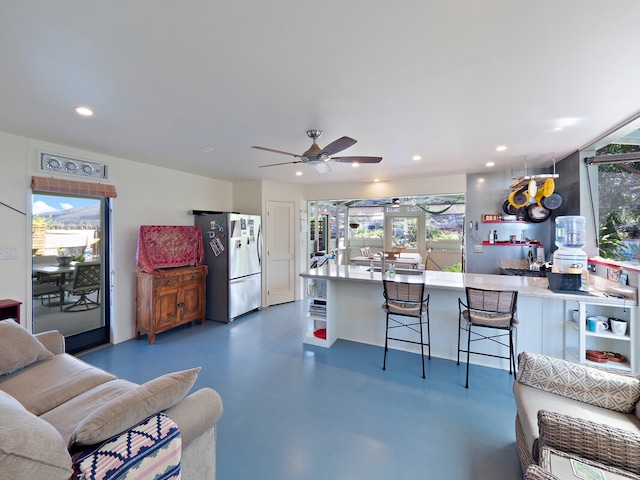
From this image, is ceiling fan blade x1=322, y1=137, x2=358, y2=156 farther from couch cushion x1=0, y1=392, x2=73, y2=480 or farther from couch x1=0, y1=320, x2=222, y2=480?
couch cushion x1=0, y1=392, x2=73, y2=480

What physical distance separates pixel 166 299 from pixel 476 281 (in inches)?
159

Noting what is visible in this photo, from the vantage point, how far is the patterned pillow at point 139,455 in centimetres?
100

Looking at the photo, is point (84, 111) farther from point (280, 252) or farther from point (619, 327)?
point (619, 327)

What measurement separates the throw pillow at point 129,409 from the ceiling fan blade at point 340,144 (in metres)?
1.94

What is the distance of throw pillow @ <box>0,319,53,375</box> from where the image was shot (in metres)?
1.96

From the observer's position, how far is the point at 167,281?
161 inches

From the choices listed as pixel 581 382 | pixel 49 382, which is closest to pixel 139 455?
pixel 49 382

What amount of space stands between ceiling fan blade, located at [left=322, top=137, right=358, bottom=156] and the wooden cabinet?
2.95 m

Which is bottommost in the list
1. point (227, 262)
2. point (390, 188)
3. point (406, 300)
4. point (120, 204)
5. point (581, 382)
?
point (581, 382)

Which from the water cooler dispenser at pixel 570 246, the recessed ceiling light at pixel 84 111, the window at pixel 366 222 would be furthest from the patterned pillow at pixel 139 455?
the window at pixel 366 222

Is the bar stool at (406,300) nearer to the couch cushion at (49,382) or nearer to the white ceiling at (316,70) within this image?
the white ceiling at (316,70)

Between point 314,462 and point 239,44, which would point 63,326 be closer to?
point 314,462

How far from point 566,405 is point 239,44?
272 centimetres

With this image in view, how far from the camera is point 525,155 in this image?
396 centimetres
